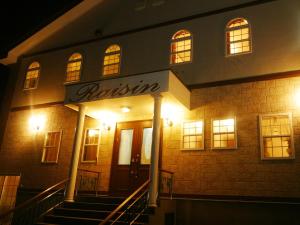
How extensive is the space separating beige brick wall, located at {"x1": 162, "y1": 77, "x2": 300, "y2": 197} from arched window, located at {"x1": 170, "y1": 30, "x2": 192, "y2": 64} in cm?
154

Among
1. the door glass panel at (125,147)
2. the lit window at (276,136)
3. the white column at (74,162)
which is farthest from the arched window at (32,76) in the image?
the lit window at (276,136)

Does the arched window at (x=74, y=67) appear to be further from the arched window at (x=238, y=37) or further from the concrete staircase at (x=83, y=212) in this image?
the arched window at (x=238, y=37)

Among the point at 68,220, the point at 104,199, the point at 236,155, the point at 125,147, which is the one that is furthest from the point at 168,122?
the point at 68,220

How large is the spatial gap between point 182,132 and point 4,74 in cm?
1043

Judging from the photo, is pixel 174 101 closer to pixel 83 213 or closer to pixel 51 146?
pixel 83 213

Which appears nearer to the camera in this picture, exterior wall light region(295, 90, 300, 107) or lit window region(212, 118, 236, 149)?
exterior wall light region(295, 90, 300, 107)

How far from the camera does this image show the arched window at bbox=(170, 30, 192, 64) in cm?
1117

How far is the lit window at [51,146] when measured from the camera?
12.7 metres

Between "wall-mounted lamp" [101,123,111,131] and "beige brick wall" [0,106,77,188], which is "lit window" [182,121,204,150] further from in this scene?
"beige brick wall" [0,106,77,188]

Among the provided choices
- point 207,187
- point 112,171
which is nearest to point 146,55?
point 112,171

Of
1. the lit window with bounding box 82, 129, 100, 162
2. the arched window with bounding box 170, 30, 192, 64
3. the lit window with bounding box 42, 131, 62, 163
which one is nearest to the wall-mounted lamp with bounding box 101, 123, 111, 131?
the lit window with bounding box 82, 129, 100, 162

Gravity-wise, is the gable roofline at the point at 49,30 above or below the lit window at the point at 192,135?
above

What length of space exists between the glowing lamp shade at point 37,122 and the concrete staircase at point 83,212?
4.86 m

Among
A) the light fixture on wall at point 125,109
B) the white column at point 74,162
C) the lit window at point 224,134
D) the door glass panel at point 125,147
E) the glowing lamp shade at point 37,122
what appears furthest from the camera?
the glowing lamp shade at point 37,122
